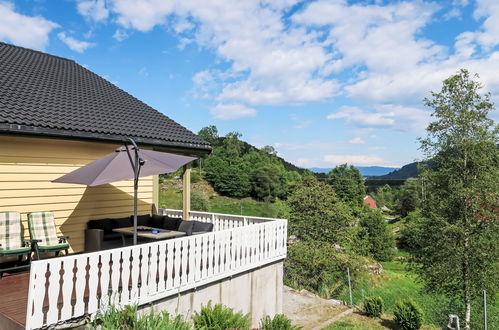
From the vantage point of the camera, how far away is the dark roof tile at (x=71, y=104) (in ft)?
24.2

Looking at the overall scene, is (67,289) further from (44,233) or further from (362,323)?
(362,323)

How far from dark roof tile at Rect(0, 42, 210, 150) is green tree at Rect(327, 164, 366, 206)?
5231cm

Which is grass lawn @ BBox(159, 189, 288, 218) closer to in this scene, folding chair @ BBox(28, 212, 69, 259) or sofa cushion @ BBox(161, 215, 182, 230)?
sofa cushion @ BBox(161, 215, 182, 230)

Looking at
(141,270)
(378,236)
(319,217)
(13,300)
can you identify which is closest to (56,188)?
(13,300)

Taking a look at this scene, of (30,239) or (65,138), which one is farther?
(65,138)

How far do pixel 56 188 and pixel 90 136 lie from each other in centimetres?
145

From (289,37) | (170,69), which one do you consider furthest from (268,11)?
(170,69)

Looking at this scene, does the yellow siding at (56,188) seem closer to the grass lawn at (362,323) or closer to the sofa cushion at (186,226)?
the sofa cushion at (186,226)

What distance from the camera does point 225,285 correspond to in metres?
7.06

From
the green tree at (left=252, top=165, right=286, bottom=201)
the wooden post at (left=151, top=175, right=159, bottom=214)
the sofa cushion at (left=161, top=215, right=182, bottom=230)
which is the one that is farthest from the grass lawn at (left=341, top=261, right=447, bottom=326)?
the green tree at (left=252, top=165, right=286, bottom=201)

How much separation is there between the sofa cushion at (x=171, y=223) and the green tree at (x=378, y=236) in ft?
106

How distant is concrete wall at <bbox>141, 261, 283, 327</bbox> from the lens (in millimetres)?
6077

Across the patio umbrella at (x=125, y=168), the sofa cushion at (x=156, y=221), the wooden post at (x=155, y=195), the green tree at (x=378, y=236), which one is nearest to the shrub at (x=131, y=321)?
the patio umbrella at (x=125, y=168)

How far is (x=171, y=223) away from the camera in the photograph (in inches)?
351
